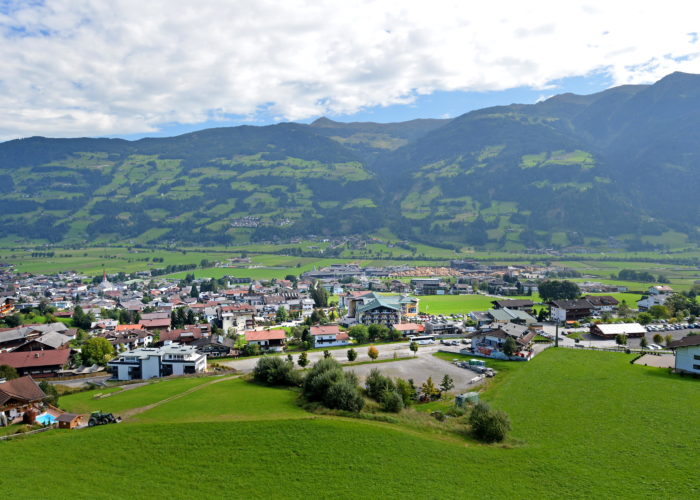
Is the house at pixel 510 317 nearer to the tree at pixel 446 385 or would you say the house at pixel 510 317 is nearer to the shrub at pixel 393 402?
the tree at pixel 446 385

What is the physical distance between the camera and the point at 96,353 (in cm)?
5572

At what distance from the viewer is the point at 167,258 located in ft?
621

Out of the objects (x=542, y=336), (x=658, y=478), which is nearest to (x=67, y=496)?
(x=658, y=478)

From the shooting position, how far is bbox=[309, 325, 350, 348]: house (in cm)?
6311

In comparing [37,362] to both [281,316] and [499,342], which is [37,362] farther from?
[499,342]

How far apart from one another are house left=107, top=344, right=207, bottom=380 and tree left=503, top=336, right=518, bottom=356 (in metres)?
34.8

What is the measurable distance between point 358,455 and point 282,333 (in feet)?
130

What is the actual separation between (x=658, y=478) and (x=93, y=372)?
2186 inches

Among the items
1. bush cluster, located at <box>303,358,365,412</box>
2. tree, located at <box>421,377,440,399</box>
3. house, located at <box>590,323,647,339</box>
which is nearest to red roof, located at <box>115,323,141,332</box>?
bush cluster, located at <box>303,358,365,412</box>

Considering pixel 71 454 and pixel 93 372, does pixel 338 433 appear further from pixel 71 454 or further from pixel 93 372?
pixel 93 372

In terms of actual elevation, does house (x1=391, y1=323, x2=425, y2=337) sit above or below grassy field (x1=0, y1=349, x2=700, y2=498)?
below

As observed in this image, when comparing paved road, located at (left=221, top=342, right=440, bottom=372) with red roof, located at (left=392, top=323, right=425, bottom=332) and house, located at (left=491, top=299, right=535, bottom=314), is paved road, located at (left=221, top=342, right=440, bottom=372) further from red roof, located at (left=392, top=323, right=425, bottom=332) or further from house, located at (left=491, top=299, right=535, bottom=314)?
house, located at (left=491, top=299, right=535, bottom=314)

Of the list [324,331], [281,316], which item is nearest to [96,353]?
[324,331]

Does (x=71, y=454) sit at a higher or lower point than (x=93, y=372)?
higher
